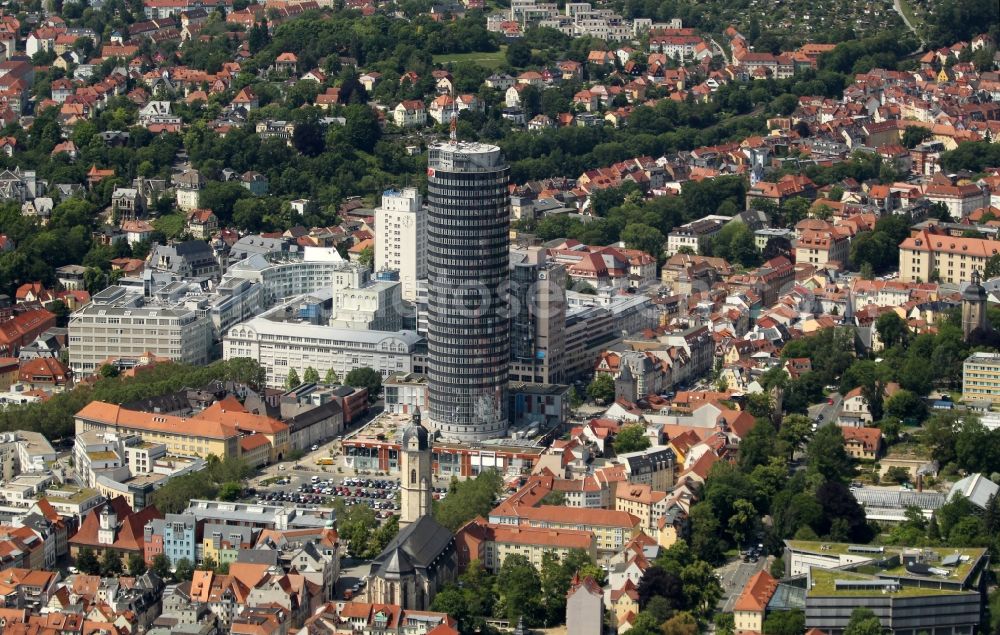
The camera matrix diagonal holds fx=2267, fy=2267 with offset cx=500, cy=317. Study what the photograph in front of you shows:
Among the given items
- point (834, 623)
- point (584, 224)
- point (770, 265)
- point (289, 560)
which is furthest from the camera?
point (584, 224)

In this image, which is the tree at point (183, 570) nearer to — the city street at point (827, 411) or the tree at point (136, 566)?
the tree at point (136, 566)

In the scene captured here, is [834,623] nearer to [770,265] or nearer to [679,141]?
[770,265]

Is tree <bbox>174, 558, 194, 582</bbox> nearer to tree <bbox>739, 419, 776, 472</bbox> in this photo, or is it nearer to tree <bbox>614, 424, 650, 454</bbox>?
tree <bbox>614, 424, 650, 454</bbox>

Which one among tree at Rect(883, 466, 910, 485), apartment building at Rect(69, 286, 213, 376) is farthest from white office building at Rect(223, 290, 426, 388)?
tree at Rect(883, 466, 910, 485)

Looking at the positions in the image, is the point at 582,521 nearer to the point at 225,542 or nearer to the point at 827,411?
the point at 225,542

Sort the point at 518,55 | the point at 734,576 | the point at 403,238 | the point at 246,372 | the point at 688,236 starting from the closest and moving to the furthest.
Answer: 1. the point at 734,576
2. the point at 246,372
3. the point at 403,238
4. the point at 688,236
5. the point at 518,55

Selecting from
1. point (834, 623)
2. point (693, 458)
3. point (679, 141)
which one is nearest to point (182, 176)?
point (679, 141)

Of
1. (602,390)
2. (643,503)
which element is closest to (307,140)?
(602,390)
